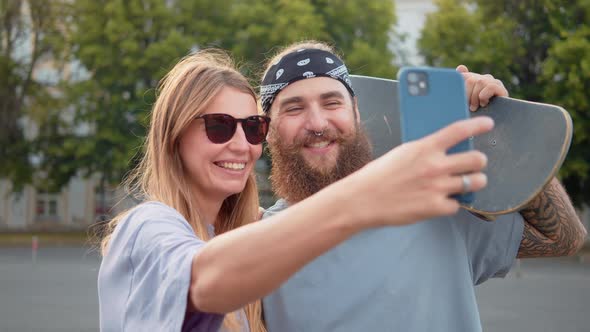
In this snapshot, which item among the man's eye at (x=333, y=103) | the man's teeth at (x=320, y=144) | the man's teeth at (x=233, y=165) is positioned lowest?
the man's teeth at (x=320, y=144)

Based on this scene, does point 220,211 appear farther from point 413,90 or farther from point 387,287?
point 413,90

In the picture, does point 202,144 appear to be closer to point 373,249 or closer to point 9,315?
point 373,249

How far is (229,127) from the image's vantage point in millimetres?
2059

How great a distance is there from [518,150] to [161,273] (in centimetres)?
103

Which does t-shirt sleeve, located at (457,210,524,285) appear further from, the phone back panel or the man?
the phone back panel

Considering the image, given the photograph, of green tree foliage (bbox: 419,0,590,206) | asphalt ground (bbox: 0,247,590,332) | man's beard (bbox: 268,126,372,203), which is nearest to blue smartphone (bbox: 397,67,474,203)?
man's beard (bbox: 268,126,372,203)

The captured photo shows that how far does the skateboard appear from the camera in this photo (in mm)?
1679

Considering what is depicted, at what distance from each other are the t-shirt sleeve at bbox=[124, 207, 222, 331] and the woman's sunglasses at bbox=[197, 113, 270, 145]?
0.43 m

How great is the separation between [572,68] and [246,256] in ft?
70.6

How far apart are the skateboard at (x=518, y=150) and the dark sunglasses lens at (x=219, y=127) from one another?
773 mm

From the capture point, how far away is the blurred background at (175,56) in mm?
21047

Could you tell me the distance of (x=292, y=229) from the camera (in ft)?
3.81

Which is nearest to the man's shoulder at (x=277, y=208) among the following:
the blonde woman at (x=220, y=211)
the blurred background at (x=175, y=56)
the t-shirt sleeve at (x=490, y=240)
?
the blonde woman at (x=220, y=211)

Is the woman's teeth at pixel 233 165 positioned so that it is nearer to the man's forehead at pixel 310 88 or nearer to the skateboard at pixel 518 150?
the man's forehead at pixel 310 88
